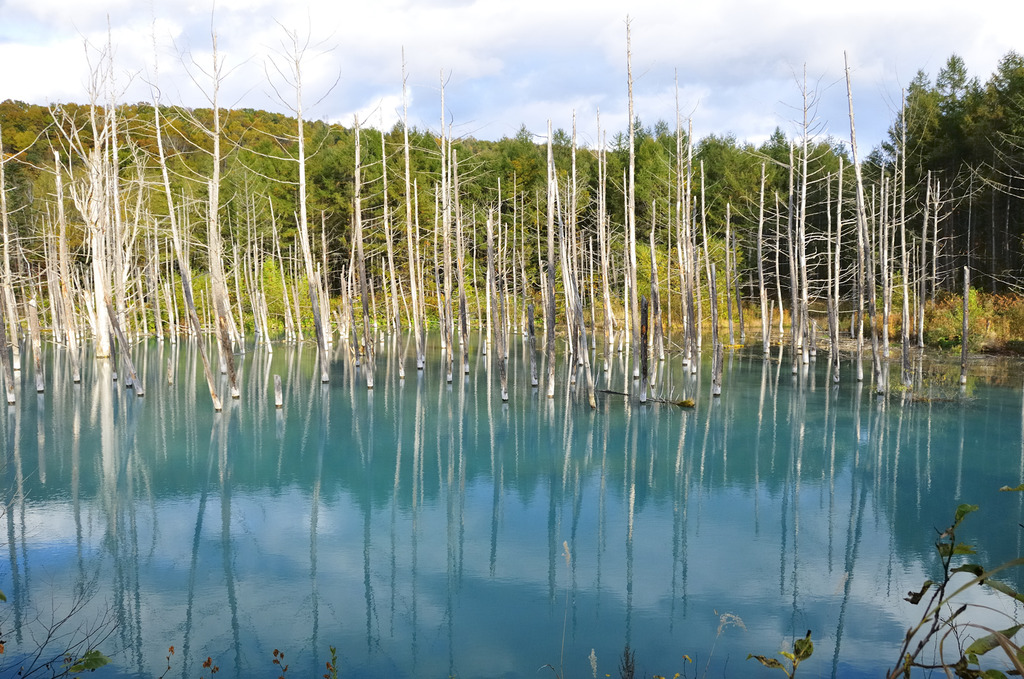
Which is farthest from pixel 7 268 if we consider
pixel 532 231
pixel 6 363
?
pixel 532 231

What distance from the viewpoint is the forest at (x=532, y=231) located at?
57.1 ft

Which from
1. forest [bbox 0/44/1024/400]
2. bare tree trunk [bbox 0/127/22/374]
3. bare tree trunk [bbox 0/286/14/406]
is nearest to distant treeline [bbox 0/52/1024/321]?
forest [bbox 0/44/1024/400]

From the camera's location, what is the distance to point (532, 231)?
1379 inches

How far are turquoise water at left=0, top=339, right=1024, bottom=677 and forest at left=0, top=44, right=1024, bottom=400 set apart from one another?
96.4 inches

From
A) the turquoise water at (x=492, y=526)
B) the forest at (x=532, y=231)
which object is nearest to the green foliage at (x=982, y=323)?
the forest at (x=532, y=231)

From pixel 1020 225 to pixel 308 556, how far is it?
27758 millimetres

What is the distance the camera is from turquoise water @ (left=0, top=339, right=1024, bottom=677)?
5.47 meters

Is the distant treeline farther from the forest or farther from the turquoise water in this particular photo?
the turquoise water

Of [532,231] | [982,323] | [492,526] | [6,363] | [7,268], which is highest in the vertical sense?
[532,231]

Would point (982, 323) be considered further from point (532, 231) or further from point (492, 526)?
point (492, 526)

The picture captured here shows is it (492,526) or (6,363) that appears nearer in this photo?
(492,526)

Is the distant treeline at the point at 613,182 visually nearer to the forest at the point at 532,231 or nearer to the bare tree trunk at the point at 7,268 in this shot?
the forest at the point at 532,231

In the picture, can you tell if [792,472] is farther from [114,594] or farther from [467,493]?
[114,594]

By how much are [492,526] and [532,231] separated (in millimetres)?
27835
